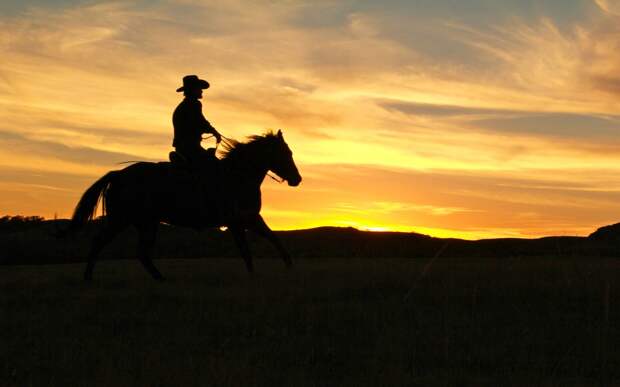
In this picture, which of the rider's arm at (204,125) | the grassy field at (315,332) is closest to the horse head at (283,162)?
the rider's arm at (204,125)

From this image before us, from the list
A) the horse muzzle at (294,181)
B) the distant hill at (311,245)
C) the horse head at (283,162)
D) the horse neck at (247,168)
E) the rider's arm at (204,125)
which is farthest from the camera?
the distant hill at (311,245)

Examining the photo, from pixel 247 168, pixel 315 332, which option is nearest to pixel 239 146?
→ pixel 247 168

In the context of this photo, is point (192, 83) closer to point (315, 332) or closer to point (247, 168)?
point (247, 168)

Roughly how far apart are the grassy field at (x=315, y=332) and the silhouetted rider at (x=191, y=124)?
2446 millimetres

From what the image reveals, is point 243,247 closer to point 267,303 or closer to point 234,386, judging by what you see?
point 267,303

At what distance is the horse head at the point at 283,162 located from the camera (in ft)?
48.2

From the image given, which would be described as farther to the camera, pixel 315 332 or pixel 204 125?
pixel 204 125

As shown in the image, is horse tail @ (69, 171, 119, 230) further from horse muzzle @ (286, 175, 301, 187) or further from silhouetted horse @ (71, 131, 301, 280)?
horse muzzle @ (286, 175, 301, 187)

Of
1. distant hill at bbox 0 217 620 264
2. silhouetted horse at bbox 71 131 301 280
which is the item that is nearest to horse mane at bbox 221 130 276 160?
silhouetted horse at bbox 71 131 301 280

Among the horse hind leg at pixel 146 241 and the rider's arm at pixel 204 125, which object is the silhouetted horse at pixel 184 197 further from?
the rider's arm at pixel 204 125

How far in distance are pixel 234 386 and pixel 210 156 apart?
854 cm

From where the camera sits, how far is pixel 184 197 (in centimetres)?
1362

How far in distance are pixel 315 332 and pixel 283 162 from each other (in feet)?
23.5

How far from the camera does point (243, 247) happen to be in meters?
14.1
